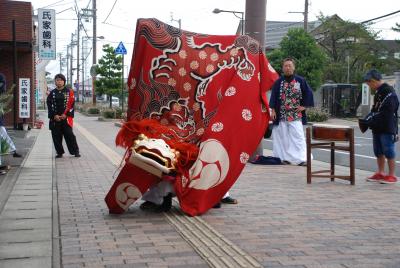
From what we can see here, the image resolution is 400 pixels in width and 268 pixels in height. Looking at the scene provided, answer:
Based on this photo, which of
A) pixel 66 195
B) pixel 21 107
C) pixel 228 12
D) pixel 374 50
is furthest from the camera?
pixel 374 50

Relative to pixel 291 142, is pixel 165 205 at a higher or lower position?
lower

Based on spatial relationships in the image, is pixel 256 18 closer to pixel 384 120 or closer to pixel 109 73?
pixel 384 120

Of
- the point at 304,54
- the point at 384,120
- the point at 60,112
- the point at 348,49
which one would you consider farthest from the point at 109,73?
the point at 384,120

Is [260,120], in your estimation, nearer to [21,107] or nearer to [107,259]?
[107,259]

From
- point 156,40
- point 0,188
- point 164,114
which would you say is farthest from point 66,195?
point 156,40

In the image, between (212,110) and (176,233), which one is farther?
(212,110)

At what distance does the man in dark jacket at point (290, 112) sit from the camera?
952 cm

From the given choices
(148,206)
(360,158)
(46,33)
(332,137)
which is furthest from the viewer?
(46,33)

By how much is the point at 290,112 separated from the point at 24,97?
38.9 feet

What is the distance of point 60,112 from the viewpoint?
35.1ft

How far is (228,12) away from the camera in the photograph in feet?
124

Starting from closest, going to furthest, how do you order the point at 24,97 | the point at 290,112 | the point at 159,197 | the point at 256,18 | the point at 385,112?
the point at 159,197
the point at 385,112
the point at 290,112
the point at 256,18
the point at 24,97

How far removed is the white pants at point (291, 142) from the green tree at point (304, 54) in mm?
24706

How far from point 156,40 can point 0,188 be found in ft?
10.2
